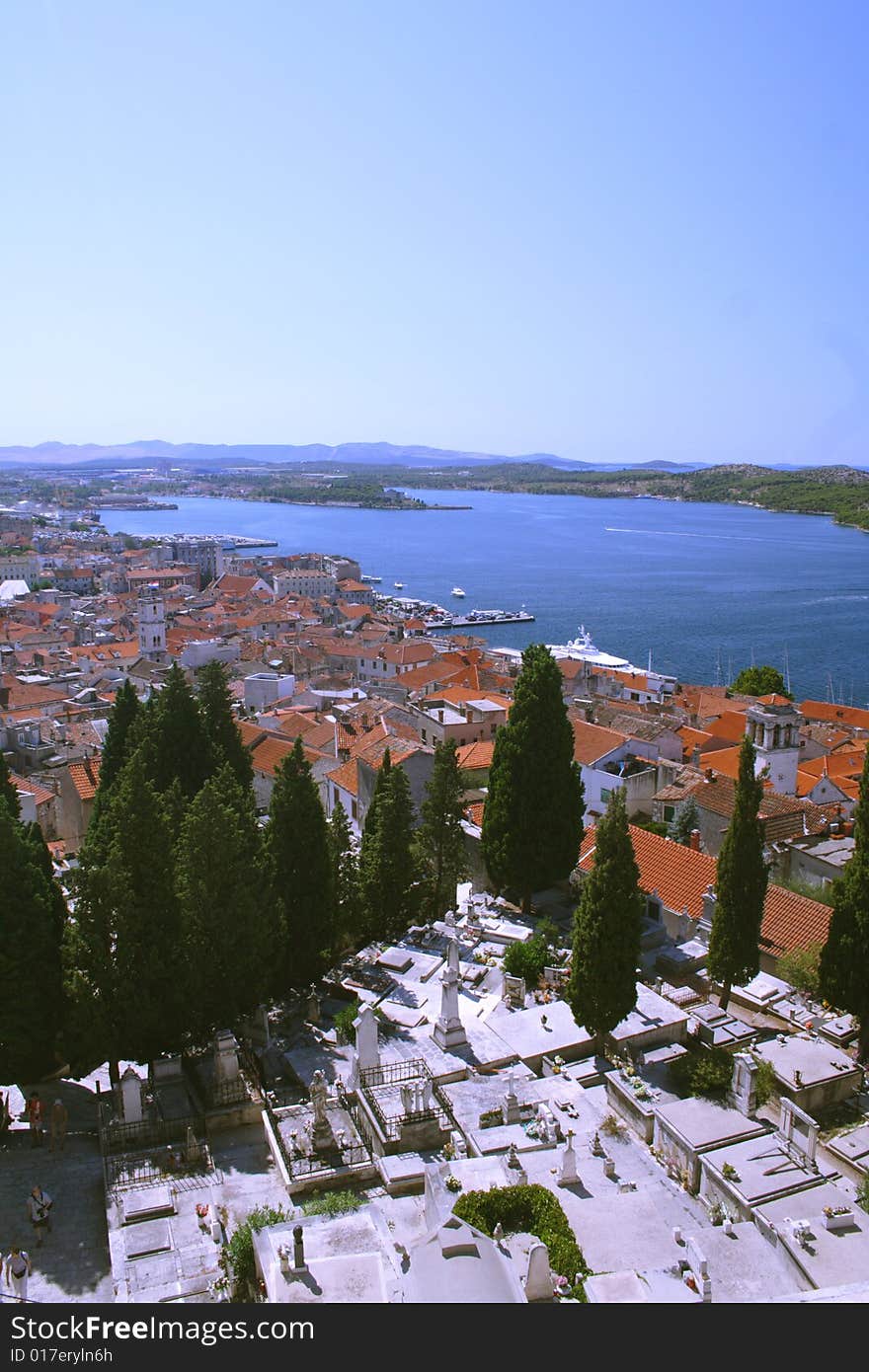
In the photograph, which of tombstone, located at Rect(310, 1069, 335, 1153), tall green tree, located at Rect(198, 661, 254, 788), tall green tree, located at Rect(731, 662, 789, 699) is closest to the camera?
tombstone, located at Rect(310, 1069, 335, 1153)

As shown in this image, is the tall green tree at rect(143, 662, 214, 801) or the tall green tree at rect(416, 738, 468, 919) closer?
the tall green tree at rect(416, 738, 468, 919)

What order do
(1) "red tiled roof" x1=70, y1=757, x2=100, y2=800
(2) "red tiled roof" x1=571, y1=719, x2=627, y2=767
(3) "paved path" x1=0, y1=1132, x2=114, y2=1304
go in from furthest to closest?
(1) "red tiled roof" x1=70, y1=757, x2=100, y2=800 → (2) "red tiled roof" x1=571, y1=719, x2=627, y2=767 → (3) "paved path" x1=0, y1=1132, x2=114, y2=1304

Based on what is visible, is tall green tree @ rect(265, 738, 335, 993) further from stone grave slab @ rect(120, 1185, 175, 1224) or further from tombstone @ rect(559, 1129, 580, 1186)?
tombstone @ rect(559, 1129, 580, 1186)

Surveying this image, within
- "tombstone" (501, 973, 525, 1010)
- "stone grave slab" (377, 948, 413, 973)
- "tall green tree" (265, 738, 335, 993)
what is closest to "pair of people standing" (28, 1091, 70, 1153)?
"tall green tree" (265, 738, 335, 993)

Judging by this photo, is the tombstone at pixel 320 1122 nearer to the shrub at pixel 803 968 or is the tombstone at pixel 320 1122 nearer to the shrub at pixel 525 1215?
the shrub at pixel 525 1215

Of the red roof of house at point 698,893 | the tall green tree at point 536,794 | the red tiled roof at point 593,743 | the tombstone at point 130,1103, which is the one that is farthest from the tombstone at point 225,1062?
the red tiled roof at point 593,743

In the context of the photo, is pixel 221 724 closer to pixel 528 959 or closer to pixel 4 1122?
pixel 528 959

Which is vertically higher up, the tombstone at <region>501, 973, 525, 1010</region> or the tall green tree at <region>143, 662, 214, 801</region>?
the tall green tree at <region>143, 662, 214, 801</region>
